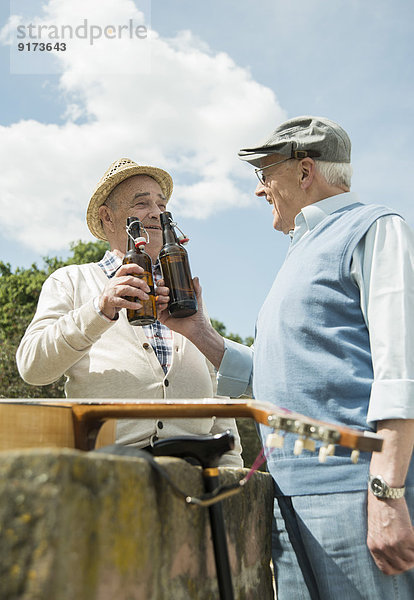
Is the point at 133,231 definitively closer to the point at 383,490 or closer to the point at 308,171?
the point at 308,171

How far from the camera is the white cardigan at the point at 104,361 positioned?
8.77 ft

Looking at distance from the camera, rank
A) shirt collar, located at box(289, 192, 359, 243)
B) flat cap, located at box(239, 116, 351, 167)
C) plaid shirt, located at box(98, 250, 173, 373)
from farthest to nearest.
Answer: plaid shirt, located at box(98, 250, 173, 373) → flat cap, located at box(239, 116, 351, 167) → shirt collar, located at box(289, 192, 359, 243)

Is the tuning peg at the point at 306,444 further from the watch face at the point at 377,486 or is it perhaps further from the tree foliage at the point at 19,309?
the tree foliage at the point at 19,309

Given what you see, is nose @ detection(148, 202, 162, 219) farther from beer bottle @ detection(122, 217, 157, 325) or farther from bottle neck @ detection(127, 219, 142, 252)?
bottle neck @ detection(127, 219, 142, 252)

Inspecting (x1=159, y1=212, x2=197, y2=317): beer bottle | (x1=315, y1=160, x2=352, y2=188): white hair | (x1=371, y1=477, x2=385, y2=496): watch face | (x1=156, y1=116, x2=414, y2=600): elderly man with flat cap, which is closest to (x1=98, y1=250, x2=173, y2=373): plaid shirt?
(x1=159, y1=212, x2=197, y2=317): beer bottle

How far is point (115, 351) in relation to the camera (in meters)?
2.92

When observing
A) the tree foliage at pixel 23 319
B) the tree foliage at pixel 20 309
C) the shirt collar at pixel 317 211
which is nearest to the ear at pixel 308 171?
the shirt collar at pixel 317 211

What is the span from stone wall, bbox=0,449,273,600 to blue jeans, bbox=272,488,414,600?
22.4 inches

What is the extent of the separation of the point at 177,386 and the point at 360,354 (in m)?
1.20

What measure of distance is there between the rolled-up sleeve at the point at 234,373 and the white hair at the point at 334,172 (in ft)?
2.79

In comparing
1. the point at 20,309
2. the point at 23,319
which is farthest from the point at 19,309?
the point at 23,319

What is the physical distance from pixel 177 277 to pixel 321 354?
1.09 metres

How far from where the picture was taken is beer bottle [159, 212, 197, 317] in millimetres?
2828

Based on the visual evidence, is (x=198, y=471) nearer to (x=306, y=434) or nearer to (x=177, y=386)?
(x=306, y=434)
